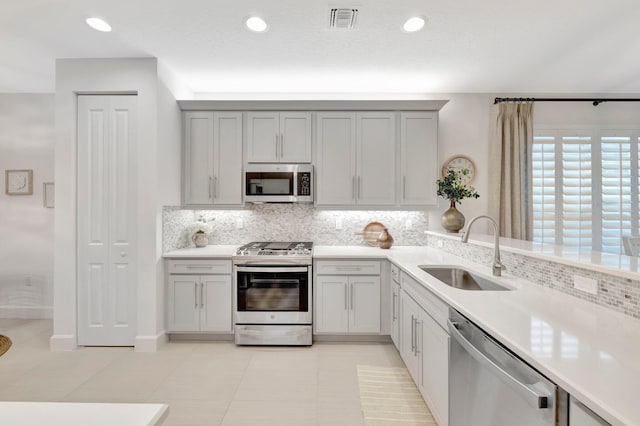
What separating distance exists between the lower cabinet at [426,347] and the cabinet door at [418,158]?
1.25m

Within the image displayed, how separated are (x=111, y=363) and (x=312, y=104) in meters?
3.21

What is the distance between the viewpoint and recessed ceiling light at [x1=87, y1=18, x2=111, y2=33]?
2.47 meters

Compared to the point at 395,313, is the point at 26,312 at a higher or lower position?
lower

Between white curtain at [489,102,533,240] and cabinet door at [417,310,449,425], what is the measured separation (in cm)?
226

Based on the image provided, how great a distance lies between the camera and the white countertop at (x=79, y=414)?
72 centimetres

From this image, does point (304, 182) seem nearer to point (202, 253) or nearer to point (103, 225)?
point (202, 253)

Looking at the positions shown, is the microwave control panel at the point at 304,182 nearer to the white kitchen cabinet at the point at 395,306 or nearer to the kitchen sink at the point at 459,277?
the white kitchen cabinet at the point at 395,306

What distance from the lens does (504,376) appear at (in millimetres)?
1181

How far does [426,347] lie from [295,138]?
251 cm

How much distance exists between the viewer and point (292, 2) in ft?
7.32

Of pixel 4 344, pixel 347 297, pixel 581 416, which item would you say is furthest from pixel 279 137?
pixel 581 416

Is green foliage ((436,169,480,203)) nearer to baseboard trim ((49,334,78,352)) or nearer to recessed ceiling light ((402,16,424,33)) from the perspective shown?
recessed ceiling light ((402,16,424,33))

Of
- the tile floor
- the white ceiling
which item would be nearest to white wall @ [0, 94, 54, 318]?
the white ceiling

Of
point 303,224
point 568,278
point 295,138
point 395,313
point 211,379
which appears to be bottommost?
point 211,379
